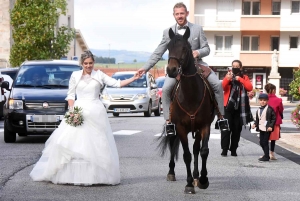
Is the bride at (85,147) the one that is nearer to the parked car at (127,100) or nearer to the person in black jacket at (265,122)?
the person in black jacket at (265,122)

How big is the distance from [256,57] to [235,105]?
5707cm

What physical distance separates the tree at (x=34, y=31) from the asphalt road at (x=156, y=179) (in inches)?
1421

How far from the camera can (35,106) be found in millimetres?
18828

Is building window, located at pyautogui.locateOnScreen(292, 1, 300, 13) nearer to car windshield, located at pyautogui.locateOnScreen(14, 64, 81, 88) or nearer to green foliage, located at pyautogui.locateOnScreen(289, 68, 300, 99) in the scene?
green foliage, located at pyautogui.locateOnScreen(289, 68, 300, 99)

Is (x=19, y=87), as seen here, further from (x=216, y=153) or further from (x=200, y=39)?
(x=200, y=39)

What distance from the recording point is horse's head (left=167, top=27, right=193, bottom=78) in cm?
1014

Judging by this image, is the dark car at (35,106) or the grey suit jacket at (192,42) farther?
the dark car at (35,106)

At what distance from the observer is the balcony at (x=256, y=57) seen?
72750mm

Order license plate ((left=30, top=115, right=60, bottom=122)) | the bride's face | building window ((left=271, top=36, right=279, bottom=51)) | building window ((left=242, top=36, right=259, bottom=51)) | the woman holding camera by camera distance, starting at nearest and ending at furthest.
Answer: the bride's face < the woman holding camera < license plate ((left=30, top=115, right=60, bottom=122)) < building window ((left=271, top=36, right=279, bottom=51)) < building window ((left=242, top=36, right=259, bottom=51))

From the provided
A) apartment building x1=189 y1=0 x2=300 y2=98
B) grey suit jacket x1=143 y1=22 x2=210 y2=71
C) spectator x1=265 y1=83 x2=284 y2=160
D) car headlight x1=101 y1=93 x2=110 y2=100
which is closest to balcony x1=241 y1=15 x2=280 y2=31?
apartment building x1=189 y1=0 x2=300 y2=98

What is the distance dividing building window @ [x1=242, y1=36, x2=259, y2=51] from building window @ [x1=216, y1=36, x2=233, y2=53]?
1.35 metres

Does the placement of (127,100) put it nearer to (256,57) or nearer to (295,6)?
(256,57)

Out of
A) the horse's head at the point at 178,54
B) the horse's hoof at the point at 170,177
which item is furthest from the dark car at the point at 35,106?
the horse's head at the point at 178,54

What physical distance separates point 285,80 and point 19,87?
178 ft
